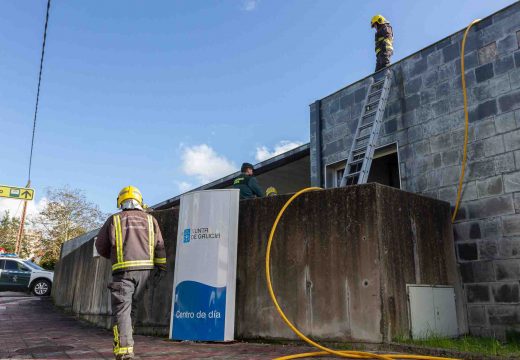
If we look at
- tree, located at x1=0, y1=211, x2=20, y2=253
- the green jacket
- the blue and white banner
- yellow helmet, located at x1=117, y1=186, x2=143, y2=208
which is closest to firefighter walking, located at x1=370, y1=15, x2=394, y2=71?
the green jacket

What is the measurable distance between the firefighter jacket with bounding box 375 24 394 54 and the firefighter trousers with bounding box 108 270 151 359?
620 centimetres

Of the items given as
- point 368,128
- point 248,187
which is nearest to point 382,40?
point 368,128

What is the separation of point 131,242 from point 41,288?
1446 cm

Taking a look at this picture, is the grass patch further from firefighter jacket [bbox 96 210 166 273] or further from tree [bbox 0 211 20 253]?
tree [bbox 0 211 20 253]

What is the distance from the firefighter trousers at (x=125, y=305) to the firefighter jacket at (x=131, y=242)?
88 millimetres

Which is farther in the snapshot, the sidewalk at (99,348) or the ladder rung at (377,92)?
the ladder rung at (377,92)

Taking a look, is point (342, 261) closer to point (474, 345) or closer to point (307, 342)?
point (307, 342)

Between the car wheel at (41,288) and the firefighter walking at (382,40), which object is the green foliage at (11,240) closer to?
the car wheel at (41,288)

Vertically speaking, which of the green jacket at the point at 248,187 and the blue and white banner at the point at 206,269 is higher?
the green jacket at the point at 248,187

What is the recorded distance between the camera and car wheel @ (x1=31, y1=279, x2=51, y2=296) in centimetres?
1630

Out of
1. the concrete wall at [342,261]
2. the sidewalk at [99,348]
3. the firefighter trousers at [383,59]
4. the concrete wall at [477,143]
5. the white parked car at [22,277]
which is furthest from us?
the white parked car at [22,277]

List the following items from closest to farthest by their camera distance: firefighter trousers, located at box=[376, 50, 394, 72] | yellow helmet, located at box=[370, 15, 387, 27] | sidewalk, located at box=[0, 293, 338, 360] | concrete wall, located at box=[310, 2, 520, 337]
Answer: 1. sidewalk, located at box=[0, 293, 338, 360]
2. concrete wall, located at box=[310, 2, 520, 337]
3. firefighter trousers, located at box=[376, 50, 394, 72]
4. yellow helmet, located at box=[370, 15, 387, 27]

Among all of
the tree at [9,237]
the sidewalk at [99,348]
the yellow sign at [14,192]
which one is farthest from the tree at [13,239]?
the sidewalk at [99,348]

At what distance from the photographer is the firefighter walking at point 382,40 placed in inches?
317
